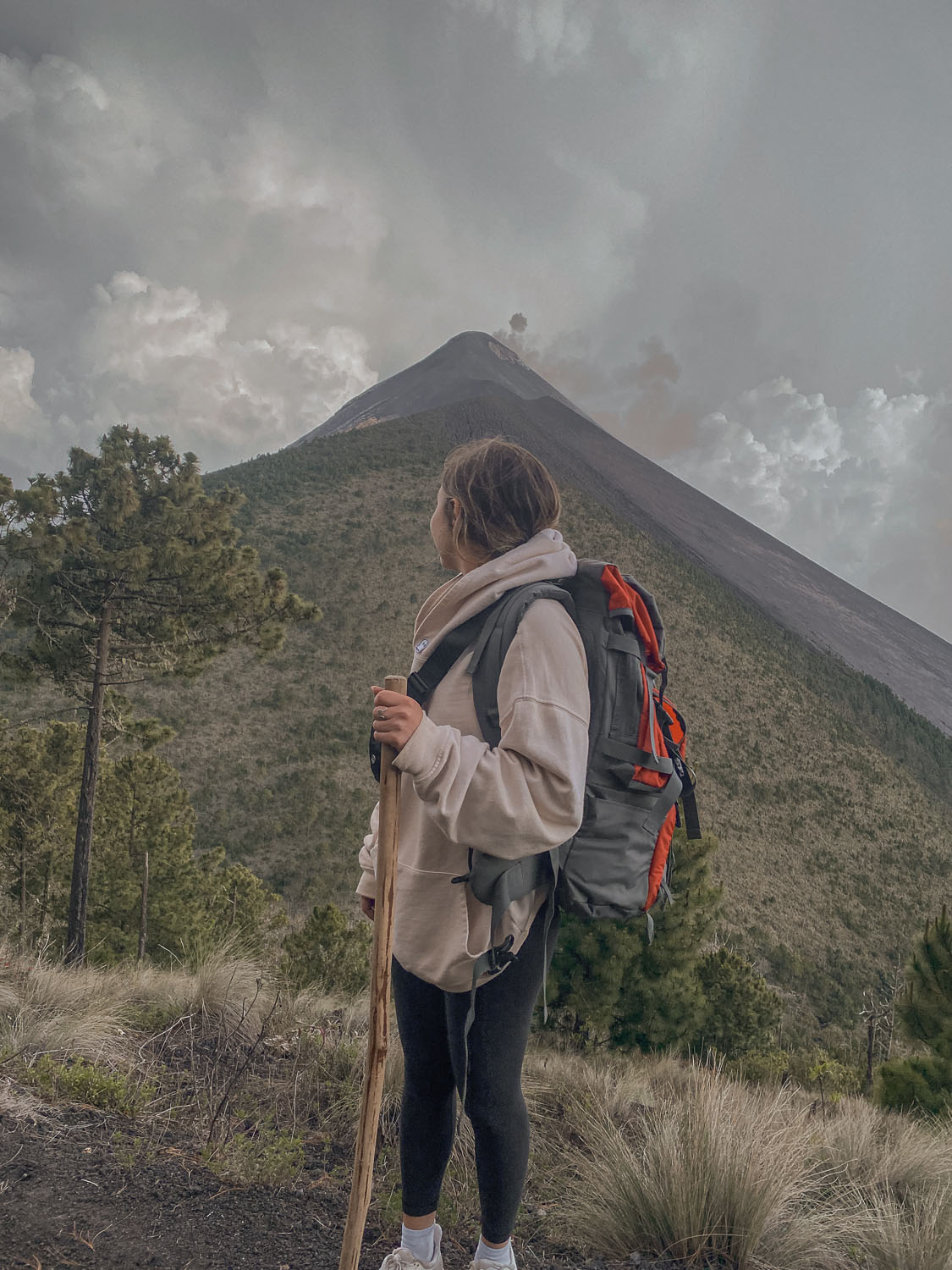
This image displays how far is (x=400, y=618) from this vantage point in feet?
141

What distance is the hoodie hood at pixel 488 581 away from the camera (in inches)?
60.2

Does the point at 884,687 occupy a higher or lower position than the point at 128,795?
higher

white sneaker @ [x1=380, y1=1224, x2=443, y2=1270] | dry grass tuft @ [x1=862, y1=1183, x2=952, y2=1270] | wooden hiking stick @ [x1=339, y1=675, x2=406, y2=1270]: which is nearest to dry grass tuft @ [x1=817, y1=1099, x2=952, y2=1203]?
dry grass tuft @ [x1=862, y1=1183, x2=952, y2=1270]

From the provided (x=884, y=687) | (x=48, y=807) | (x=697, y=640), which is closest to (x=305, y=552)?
(x=697, y=640)

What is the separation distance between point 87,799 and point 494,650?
31.1 ft

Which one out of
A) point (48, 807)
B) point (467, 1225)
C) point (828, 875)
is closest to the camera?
point (467, 1225)

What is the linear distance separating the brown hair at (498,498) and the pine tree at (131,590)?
8.34 m

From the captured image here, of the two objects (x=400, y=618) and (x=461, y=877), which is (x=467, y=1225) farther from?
(x=400, y=618)

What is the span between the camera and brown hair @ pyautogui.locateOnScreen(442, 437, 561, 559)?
1.64 m

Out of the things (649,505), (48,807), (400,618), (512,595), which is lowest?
(48,807)

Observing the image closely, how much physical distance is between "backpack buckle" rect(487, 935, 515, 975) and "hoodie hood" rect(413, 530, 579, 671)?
560 mm

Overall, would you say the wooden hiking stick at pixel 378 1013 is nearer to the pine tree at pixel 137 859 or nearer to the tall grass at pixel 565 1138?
the tall grass at pixel 565 1138

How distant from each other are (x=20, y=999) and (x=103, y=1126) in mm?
1541

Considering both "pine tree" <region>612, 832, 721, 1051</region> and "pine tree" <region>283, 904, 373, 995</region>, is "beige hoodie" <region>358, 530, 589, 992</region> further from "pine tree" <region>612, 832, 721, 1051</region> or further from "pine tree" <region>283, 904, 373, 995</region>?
"pine tree" <region>612, 832, 721, 1051</region>
